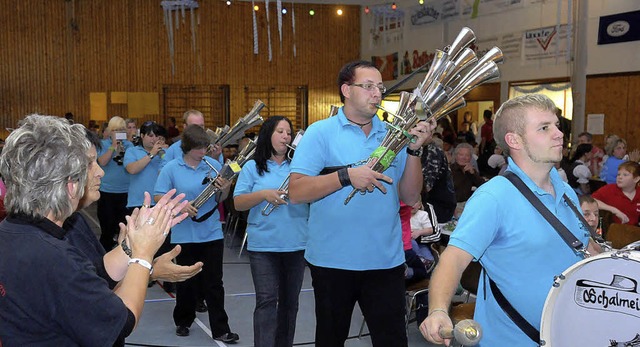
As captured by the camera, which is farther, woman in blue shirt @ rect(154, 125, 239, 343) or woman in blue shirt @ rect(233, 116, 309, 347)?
woman in blue shirt @ rect(154, 125, 239, 343)

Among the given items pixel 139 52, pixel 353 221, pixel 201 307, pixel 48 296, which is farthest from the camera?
pixel 139 52

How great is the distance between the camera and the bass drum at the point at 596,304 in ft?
6.85

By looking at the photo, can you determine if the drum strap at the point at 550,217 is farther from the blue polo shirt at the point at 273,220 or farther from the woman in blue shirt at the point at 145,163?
the woman in blue shirt at the point at 145,163

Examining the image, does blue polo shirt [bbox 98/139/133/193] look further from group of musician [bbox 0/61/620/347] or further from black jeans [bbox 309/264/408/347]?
black jeans [bbox 309/264/408/347]

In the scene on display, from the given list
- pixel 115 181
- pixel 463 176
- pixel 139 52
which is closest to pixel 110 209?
pixel 115 181

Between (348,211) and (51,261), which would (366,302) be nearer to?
(348,211)

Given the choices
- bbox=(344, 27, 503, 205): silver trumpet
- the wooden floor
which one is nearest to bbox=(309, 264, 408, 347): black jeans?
bbox=(344, 27, 503, 205): silver trumpet

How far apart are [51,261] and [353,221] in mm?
1810

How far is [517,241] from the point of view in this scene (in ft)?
7.98

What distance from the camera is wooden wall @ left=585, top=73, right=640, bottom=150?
554 inches

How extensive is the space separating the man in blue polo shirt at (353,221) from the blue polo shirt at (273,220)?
1087 mm

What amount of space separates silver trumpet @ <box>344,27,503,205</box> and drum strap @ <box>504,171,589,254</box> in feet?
3.10

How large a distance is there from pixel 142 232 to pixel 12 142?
19.6 inches

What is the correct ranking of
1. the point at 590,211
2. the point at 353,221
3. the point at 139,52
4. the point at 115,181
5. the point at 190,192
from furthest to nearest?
1. the point at 139,52
2. the point at 115,181
3. the point at 190,192
4. the point at 590,211
5. the point at 353,221
